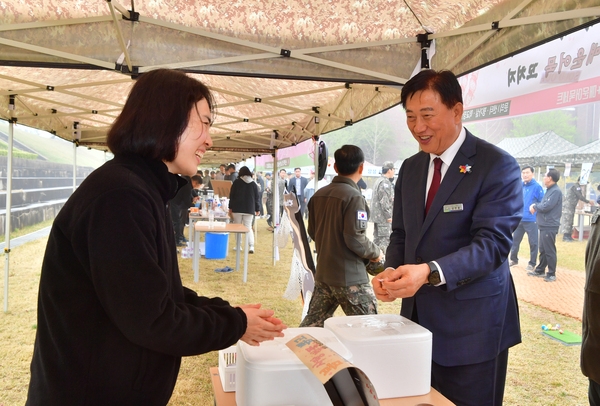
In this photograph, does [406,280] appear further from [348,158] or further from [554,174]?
[554,174]

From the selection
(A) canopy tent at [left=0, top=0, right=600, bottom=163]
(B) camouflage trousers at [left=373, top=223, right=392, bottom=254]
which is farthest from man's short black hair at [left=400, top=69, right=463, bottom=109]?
(B) camouflage trousers at [left=373, top=223, right=392, bottom=254]

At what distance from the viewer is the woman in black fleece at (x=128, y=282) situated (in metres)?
0.81

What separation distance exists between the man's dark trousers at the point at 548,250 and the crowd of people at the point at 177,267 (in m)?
5.32

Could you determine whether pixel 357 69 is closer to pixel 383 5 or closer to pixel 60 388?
pixel 383 5

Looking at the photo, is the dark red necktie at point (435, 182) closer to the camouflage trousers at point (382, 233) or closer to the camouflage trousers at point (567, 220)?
the camouflage trousers at point (382, 233)

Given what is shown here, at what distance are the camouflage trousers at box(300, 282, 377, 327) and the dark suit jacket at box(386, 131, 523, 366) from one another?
1351 mm

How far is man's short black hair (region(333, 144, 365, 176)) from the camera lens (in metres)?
2.75

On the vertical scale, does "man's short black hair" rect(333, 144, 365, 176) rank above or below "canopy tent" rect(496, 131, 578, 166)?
below

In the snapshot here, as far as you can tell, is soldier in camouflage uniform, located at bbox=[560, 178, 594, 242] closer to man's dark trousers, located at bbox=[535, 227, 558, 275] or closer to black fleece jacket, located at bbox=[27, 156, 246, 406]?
man's dark trousers, located at bbox=[535, 227, 558, 275]

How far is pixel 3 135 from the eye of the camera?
727cm

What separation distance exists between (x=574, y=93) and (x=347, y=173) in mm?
3769

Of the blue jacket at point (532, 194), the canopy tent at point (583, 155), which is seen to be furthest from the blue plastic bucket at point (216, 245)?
the canopy tent at point (583, 155)

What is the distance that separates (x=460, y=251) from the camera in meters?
1.23

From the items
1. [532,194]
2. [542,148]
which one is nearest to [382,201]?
[532,194]
